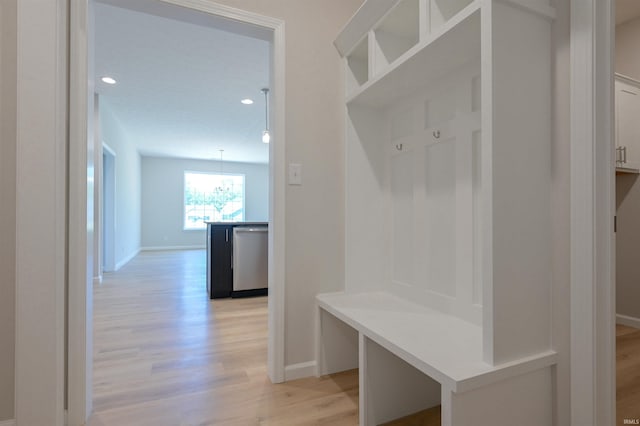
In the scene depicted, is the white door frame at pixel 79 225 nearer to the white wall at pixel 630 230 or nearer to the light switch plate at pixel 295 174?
the light switch plate at pixel 295 174

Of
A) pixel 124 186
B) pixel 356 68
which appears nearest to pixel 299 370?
pixel 356 68

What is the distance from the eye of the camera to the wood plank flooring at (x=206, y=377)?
1.45 m

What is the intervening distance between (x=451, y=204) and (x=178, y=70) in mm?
3409

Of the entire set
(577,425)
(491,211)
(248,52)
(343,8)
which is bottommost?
(577,425)

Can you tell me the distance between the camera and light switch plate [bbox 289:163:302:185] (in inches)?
69.9

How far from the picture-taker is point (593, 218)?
100 centimetres

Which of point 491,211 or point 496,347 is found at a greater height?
point 491,211

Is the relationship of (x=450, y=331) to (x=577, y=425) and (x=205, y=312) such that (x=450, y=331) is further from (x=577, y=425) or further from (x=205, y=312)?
(x=205, y=312)

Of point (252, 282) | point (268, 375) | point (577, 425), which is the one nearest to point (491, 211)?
point (577, 425)

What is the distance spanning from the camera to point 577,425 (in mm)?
1026

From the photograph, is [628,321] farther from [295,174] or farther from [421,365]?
[295,174]

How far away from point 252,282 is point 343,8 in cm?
303

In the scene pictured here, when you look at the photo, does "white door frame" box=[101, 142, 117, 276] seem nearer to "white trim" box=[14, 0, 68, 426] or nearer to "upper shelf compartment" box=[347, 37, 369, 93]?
"white trim" box=[14, 0, 68, 426]

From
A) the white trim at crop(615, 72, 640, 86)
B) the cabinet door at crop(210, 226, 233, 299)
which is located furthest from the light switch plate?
the white trim at crop(615, 72, 640, 86)
